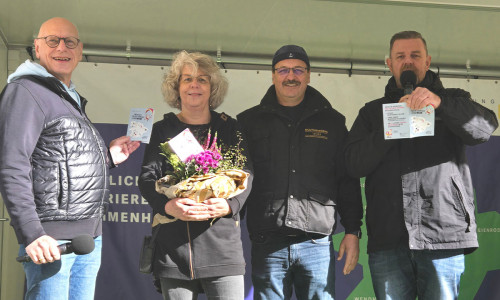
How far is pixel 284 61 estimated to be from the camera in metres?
3.36

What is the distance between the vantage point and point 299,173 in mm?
3188

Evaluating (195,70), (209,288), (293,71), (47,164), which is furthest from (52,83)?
(293,71)

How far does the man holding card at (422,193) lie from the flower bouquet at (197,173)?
739 millimetres

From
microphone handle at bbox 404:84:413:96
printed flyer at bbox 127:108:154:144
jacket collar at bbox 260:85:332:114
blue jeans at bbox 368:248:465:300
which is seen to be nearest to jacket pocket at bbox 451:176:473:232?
blue jeans at bbox 368:248:465:300

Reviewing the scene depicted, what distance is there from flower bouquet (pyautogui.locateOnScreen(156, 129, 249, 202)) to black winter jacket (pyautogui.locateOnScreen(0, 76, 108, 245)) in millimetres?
325

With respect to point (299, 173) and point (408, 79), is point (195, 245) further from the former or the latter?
point (408, 79)

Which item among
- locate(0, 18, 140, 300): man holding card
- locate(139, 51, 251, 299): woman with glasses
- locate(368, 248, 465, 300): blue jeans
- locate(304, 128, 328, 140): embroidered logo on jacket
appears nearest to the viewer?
locate(0, 18, 140, 300): man holding card

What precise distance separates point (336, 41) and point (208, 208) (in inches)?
87.8

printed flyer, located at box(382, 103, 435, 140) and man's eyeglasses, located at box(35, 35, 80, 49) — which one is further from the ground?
man's eyeglasses, located at box(35, 35, 80, 49)

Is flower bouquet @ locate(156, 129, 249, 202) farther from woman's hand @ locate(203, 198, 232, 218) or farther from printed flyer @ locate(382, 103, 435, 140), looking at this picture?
printed flyer @ locate(382, 103, 435, 140)

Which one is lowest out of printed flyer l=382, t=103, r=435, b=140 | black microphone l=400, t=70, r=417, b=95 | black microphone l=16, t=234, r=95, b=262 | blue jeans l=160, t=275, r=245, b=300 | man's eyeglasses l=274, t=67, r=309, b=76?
blue jeans l=160, t=275, r=245, b=300

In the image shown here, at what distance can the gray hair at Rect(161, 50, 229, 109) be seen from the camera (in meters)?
3.14

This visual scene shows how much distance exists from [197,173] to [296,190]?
665 millimetres

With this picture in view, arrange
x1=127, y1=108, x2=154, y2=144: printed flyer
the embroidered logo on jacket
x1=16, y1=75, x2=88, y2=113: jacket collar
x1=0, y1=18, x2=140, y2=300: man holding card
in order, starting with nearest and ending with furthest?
x1=0, y1=18, x2=140, y2=300: man holding card, x1=16, y1=75, x2=88, y2=113: jacket collar, x1=127, y1=108, x2=154, y2=144: printed flyer, the embroidered logo on jacket
